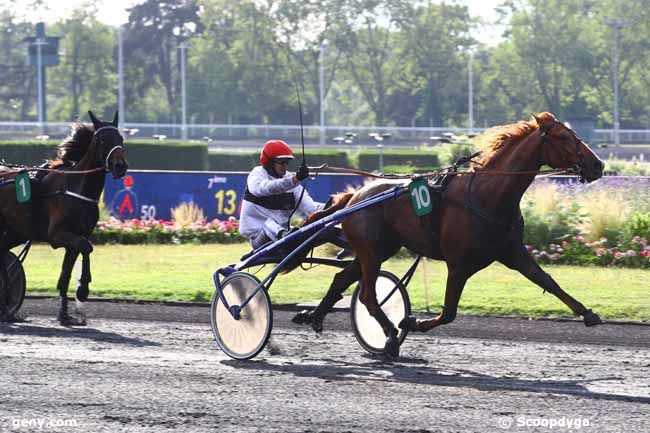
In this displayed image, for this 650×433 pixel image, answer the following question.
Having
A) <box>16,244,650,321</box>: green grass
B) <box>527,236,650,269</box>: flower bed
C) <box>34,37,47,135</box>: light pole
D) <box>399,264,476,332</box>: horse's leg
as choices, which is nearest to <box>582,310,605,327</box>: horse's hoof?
<box>399,264,476,332</box>: horse's leg

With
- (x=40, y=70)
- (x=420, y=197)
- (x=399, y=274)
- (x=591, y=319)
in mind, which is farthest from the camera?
(x=40, y=70)

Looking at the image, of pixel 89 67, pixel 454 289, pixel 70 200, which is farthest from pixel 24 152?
pixel 89 67

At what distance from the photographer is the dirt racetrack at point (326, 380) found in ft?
20.6

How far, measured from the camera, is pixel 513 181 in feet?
25.3

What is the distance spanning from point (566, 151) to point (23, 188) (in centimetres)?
494

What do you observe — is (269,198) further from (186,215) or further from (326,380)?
(186,215)

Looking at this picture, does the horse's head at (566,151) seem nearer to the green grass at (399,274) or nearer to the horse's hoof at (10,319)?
the green grass at (399,274)

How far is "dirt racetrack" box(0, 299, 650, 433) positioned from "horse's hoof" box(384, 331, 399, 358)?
0.07 metres

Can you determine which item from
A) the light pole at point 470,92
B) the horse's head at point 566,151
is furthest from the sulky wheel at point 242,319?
the light pole at point 470,92

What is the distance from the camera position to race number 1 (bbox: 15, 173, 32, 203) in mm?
10359

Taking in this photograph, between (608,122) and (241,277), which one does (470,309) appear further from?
(608,122)

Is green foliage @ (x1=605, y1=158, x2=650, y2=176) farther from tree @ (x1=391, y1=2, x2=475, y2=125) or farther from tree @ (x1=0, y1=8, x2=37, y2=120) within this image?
tree @ (x1=0, y1=8, x2=37, y2=120)

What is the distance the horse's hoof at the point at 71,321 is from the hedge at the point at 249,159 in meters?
26.4

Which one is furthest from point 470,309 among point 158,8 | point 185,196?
point 158,8
